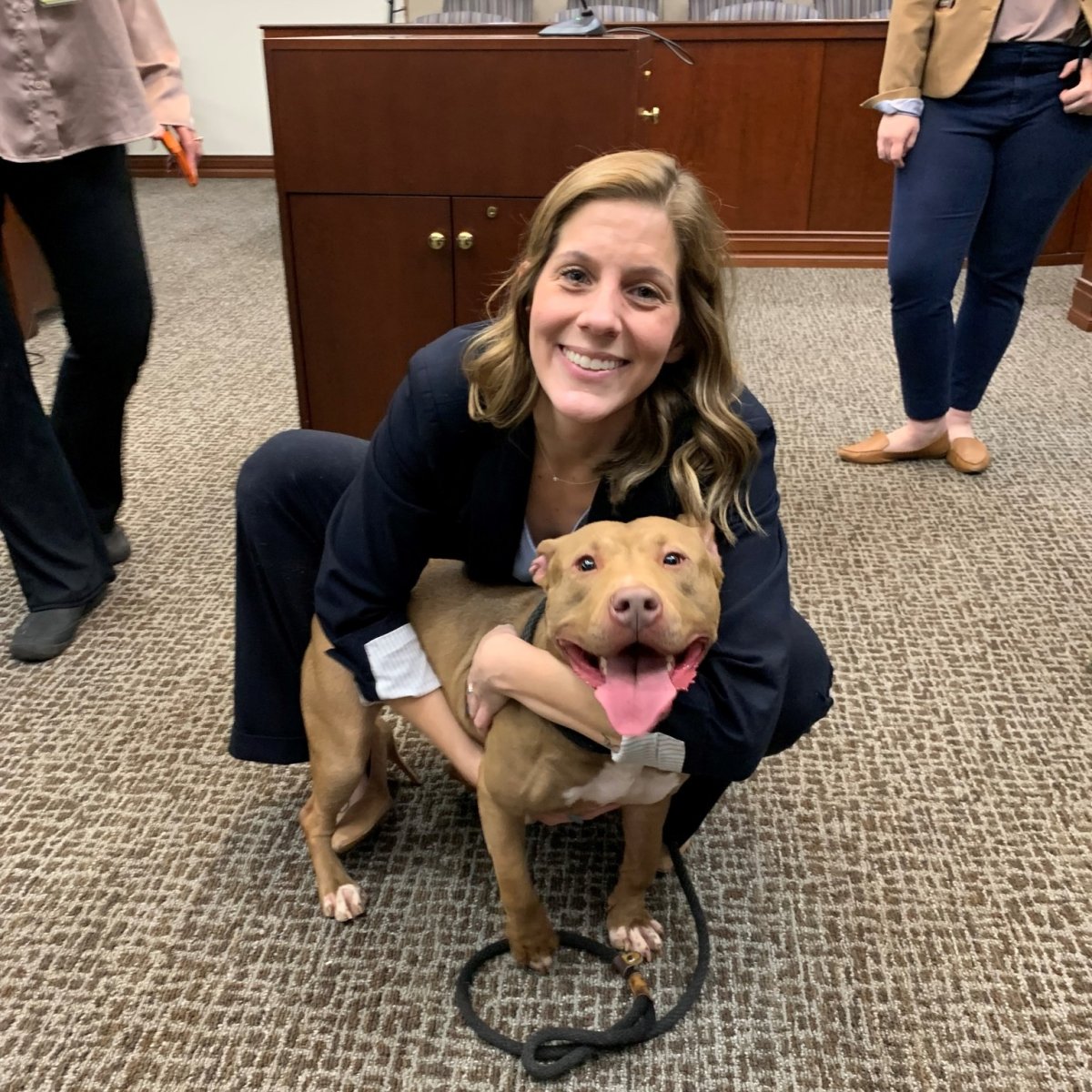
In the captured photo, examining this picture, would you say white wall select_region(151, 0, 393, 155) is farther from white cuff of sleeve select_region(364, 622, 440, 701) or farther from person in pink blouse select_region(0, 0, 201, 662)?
white cuff of sleeve select_region(364, 622, 440, 701)

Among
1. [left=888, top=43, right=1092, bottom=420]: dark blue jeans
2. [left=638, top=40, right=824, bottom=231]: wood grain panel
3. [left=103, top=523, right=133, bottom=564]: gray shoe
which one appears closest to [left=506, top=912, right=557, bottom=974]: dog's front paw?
[left=103, top=523, right=133, bottom=564]: gray shoe

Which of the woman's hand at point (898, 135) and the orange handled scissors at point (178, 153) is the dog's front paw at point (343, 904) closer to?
the orange handled scissors at point (178, 153)

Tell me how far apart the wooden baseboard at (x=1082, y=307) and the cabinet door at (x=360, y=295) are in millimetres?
2457

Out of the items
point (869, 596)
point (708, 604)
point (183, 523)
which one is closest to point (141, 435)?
point (183, 523)

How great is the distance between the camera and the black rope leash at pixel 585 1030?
1118mm

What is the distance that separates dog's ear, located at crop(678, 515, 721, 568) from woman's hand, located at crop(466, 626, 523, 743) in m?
0.22

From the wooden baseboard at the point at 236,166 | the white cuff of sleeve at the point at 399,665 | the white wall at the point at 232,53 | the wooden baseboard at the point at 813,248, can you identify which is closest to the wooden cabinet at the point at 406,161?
the white cuff of sleeve at the point at 399,665

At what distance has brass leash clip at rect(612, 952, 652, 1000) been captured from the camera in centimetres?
118

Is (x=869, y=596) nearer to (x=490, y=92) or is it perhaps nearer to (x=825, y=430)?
(x=825, y=430)

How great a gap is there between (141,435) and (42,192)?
3.70 ft

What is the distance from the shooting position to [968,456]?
256 centimetres

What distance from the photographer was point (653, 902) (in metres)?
1.35

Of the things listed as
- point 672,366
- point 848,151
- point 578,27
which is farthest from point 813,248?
point 672,366

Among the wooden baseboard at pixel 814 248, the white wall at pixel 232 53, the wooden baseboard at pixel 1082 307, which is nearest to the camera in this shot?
the wooden baseboard at pixel 1082 307
